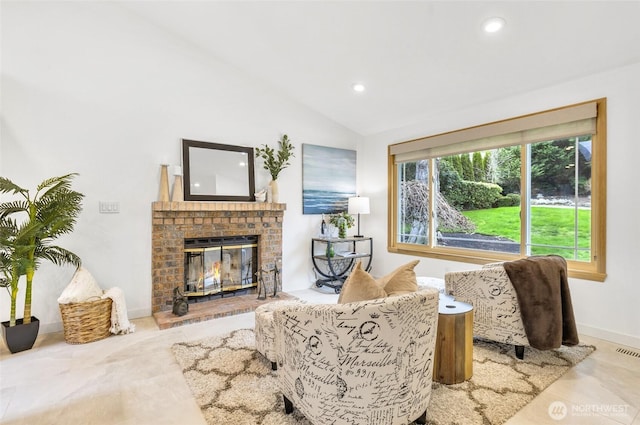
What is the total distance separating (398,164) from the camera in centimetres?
488

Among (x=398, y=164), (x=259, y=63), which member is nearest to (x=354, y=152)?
(x=398, y=164)

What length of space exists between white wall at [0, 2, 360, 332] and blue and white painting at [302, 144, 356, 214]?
1.09 meters

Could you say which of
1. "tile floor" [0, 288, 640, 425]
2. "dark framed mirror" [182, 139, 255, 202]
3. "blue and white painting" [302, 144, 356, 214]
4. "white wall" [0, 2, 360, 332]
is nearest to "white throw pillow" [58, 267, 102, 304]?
"white wall" [0, 2, 360, 332]

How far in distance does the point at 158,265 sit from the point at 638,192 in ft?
15.1

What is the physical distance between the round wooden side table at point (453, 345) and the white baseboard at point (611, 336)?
1683 mm

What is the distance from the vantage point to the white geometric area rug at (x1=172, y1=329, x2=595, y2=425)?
70.7 inches

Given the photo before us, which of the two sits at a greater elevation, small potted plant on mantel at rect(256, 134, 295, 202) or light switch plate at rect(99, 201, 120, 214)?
small potted plant on mantel at rect(256, 134, 295, 202)

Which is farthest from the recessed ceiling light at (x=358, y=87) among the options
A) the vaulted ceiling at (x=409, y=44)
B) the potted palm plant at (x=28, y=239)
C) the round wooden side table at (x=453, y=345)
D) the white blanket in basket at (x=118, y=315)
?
the white blanket in basket at (x=118, y=315)

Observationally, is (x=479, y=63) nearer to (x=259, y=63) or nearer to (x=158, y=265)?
(x=259, y=63)

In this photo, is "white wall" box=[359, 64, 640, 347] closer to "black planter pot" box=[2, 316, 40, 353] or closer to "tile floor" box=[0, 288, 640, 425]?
"tile floor" box=[0, 288, 640, 425]

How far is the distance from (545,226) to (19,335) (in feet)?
16.3

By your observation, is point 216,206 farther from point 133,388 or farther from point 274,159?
point 133,388

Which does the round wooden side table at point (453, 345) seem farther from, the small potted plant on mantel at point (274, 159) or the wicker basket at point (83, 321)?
the wicker basket at point (83, 321)

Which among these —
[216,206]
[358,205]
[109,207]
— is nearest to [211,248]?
[216,206]
